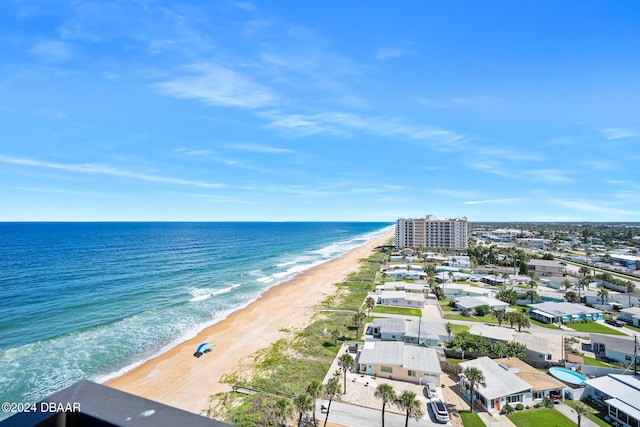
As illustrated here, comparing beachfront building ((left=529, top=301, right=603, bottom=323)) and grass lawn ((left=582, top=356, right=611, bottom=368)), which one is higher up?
beachfront building ((left=529, top=301, right=603, bottom=323))

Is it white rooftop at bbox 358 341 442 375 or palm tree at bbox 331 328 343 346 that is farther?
palm tree at bbox 331 328 343 346

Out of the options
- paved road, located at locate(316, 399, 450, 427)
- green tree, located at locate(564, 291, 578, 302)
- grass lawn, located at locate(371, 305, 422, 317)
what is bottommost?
paved road, located at locate(316, 399, 450, 427)

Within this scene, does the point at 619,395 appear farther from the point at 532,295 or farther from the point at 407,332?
the point at 532,295

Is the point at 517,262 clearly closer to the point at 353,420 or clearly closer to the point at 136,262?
the point at 353,420

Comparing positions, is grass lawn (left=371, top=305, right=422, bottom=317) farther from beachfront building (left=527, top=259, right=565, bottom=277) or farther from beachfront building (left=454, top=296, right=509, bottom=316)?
beachfront building (left=527, top=259, right=565, bottom=277)

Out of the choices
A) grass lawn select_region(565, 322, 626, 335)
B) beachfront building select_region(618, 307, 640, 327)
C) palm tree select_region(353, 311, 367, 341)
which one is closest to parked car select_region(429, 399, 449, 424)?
palm tree select_region(353, 311, 367, 341)

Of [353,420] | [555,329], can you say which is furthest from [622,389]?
[353,420]
